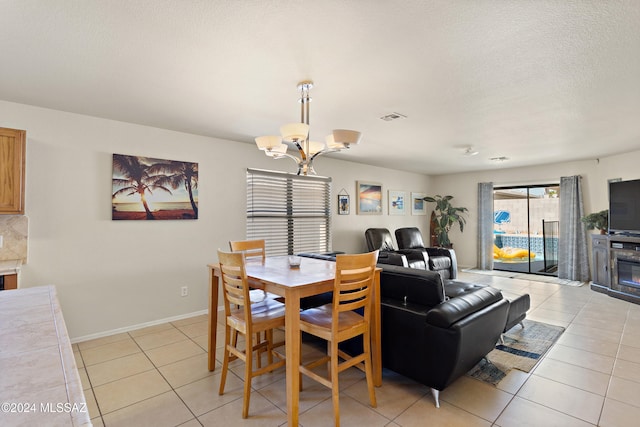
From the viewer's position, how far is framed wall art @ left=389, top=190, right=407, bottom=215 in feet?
23.0

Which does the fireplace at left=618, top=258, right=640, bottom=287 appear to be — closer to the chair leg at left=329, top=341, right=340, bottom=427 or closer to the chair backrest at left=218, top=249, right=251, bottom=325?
the chair leg at left=329, top=341, right=340, bottom=427

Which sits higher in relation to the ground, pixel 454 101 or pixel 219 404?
pixel 454 101

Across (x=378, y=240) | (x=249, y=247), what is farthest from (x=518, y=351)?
(x=378, y=240)

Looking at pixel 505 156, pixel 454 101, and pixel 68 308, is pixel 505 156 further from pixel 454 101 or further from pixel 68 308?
pixel 68 308

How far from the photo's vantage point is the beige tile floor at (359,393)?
6.54ft

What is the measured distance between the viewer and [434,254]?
18.7 feet

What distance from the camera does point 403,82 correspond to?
2.49 m

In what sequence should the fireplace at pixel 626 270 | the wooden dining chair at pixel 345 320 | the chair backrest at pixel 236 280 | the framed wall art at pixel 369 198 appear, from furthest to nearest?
the framed wall art at pixel 369 198 < the fireplace at pixel 626 270 < the chair backrest at pixel 236 280 < the wooden dining chair at pixel 345 320

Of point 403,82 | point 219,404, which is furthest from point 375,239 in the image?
point 219,404

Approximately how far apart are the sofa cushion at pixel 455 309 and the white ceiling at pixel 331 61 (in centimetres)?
168

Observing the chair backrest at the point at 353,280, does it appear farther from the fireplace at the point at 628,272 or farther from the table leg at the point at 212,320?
the fireplace at the point at 628,272

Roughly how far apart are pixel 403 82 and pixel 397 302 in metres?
1.75

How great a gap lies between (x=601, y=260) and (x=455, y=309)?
4.89 meters

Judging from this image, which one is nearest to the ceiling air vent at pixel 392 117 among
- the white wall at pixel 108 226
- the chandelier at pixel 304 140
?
the chandelier at pixel 304 140
